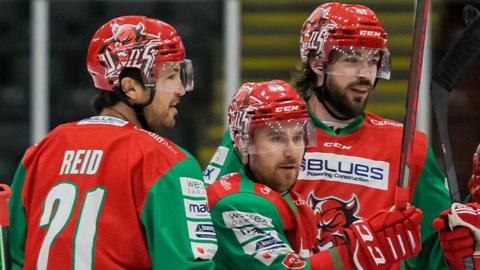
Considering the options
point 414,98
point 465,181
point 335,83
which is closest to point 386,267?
point 414,98

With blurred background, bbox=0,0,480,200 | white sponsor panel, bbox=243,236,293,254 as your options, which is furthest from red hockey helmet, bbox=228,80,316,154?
blurred background, bbox=0,0,480,200

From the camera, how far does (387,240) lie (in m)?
3.27

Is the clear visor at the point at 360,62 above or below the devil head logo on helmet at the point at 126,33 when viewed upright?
below

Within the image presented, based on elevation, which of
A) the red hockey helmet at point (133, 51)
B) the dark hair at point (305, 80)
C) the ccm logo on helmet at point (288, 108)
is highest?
the red hockey helmet at point (133, 51)

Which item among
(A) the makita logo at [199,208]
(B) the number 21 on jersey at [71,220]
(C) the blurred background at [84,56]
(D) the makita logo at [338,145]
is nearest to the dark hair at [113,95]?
(B) the number 21 on jersey at [71,220]

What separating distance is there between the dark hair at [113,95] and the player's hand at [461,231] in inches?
32.8

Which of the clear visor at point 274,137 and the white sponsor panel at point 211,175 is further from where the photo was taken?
the white sponsor panel at point 211,175

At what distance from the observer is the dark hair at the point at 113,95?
3.21m

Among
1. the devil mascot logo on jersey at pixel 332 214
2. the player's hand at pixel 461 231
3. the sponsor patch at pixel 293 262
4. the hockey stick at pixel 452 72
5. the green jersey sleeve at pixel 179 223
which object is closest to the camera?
the green jersey sleeve at pixel 179 223

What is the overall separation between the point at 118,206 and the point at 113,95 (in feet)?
1.00

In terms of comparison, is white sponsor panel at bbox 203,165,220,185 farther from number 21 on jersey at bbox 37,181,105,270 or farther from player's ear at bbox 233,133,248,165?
number 21 on jersey at bbox 37,181,105,270

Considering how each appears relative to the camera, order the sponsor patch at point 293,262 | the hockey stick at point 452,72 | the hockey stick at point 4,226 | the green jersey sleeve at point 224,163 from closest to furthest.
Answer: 1. the hockey stick at point 4,226
2. the sponsor patch at point 293,262
3. the hockey stick at point 452,72
4. the green jersey sleeve at point 224,163

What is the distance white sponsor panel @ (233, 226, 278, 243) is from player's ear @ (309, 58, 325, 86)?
2.18 feet

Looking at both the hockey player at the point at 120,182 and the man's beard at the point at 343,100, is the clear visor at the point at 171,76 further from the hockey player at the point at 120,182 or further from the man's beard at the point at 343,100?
the man's beard at the point at 343,100
